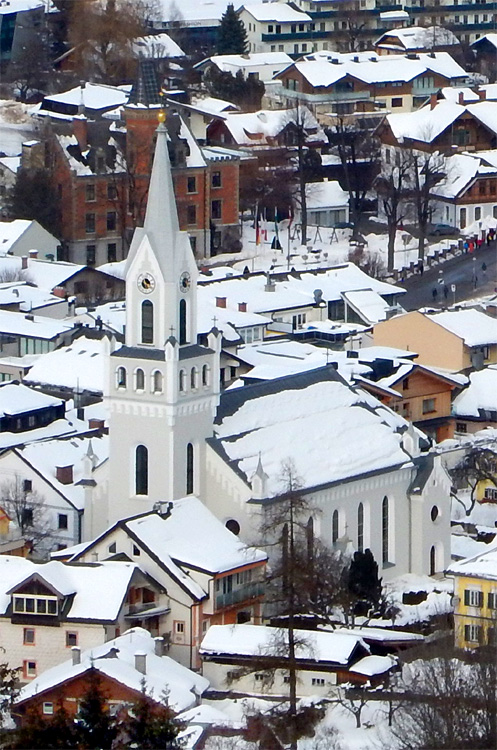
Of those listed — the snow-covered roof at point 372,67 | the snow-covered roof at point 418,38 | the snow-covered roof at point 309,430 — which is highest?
the snow-covered roof at point 418,38

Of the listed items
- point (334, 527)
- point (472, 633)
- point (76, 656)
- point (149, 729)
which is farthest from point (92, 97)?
point (149, 729)

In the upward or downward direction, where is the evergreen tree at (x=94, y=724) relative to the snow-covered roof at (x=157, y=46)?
downward

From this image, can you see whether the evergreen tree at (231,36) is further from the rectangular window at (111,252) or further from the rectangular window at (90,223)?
the rectangular window at (90,223)

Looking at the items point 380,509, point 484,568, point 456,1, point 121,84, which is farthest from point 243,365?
point 456,1

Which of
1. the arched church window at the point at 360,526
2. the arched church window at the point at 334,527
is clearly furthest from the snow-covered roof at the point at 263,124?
the arched church window at the point at 334,527

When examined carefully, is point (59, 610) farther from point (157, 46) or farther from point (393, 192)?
point (157, 46)

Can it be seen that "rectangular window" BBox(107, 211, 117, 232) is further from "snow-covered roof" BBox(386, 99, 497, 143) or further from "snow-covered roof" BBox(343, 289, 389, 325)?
"snow-covered roof" BBox(386, 99, 497, 143)
